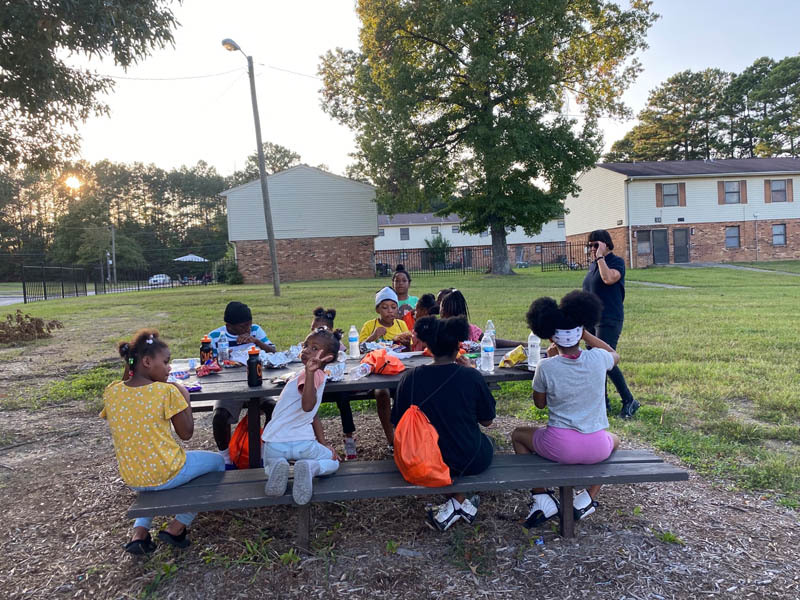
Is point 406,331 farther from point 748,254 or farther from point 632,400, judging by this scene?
point 748,254

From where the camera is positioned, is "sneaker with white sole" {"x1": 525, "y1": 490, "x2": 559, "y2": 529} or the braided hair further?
"sneaker with white sole" {"x1": 525, "y1": 490, "x2": 559, "y2": 529}

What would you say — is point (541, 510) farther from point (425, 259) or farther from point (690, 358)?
point (425, 259)

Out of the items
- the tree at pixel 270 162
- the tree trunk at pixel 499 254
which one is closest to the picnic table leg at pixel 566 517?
the tree trunk at pixel 499 254

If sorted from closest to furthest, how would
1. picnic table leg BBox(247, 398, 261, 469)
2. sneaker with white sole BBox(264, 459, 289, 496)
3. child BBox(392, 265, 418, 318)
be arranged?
sneaker with white sole BBox(264, 459, 289, 496), picnic table leg BBox(247, 398, 261, 469), child BBox(392, 265, 418, 318)

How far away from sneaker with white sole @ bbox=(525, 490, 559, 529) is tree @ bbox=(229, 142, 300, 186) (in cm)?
7121

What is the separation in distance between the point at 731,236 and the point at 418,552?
36963 millimetres

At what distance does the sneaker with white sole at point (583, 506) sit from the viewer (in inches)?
127

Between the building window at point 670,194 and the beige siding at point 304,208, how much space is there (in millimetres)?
17571

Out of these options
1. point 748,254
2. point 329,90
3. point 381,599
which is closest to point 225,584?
point 381,599

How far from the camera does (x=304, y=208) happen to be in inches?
1341

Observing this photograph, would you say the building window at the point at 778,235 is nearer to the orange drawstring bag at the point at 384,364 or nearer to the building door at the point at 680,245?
the building door at the point at 680,245

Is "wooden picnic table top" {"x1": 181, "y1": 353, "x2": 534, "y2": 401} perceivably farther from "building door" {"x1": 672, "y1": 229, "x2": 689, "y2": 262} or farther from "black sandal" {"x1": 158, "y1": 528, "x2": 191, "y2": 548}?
"building door" {"x1": 672, "y1": 229, "x2": 689, "y2": 262}

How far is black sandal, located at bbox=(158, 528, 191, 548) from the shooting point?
3038 mm

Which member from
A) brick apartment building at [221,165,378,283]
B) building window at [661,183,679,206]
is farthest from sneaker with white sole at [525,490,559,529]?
building window at [661,183,679,206]
